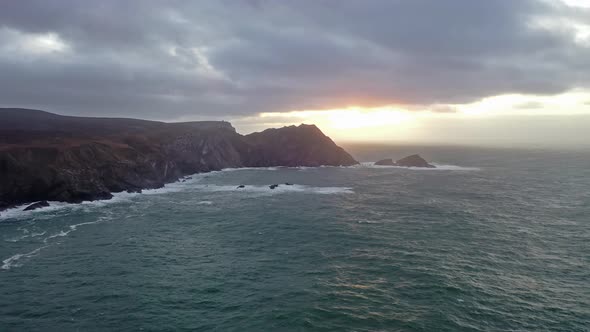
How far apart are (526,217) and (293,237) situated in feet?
174

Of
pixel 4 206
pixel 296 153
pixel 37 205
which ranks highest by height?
pixel 296 153

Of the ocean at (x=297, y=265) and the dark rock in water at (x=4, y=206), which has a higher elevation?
the dark rock in water at (x=4, y=206)

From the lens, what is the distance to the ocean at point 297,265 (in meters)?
34.9

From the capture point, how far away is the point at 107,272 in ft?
150

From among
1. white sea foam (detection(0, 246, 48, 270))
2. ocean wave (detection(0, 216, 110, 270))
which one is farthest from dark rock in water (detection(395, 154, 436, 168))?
white sea foam (detection(0, 246, 48, 270))

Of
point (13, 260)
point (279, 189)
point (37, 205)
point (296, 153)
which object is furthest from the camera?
point (296, 153)

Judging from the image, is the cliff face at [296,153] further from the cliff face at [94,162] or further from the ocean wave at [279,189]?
the ocean wave at [279,189]

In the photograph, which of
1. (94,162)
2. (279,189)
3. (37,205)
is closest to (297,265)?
(279,189)

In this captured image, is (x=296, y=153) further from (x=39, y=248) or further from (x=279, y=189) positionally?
(x=39, y=248)

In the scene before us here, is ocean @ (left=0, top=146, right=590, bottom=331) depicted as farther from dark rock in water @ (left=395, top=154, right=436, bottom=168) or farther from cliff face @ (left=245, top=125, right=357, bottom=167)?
cliff face @ (left=245, top=125, right=357, bottom=167)

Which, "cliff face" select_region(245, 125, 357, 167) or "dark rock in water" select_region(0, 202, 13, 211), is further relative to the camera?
"cliff face" select_region(245, 125, 357, 167)

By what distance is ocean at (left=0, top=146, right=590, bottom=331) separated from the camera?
34875 millimetres

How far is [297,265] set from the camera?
48344 mm

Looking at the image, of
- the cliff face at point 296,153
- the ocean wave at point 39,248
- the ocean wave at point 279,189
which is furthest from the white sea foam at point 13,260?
the cliff face at point 296,153
